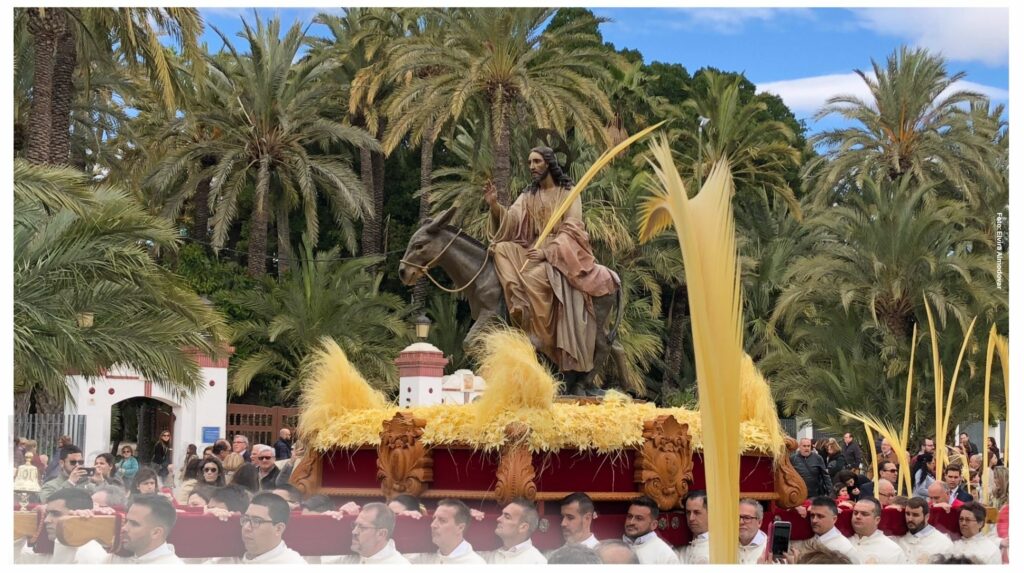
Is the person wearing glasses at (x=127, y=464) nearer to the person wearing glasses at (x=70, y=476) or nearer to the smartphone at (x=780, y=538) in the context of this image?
the person wearing glasses at (x=70, y=476)

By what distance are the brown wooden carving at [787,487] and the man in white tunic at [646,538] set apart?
1.77 meters

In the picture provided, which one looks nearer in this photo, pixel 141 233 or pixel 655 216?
pixel 655 216

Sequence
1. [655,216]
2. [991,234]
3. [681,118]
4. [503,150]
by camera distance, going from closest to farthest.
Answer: [655,216] → [503,150] → [991,234] → [681,118]

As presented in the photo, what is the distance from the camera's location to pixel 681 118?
39188 mm

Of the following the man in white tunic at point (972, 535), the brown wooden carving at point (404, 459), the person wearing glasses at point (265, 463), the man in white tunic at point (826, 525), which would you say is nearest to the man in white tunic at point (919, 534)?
the man in white tunic at point (972, 535)

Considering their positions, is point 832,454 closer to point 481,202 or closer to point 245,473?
point 245,473

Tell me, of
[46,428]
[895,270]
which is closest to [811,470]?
[46,428]

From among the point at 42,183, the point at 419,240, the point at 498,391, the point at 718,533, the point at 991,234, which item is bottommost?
the point at 718,533


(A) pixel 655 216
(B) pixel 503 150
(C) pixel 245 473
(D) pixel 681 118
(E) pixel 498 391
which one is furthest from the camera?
(D) pixel 681 118

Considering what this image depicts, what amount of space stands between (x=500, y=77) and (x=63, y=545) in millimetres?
25082

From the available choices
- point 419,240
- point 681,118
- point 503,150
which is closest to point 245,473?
point 419,240

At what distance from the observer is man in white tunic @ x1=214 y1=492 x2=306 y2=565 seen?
235 inches

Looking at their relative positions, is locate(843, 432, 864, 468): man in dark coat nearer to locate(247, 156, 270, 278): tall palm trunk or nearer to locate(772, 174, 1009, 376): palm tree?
locate(772, 174, 1009, 376): palm tree

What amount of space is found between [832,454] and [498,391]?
9.14 meters
